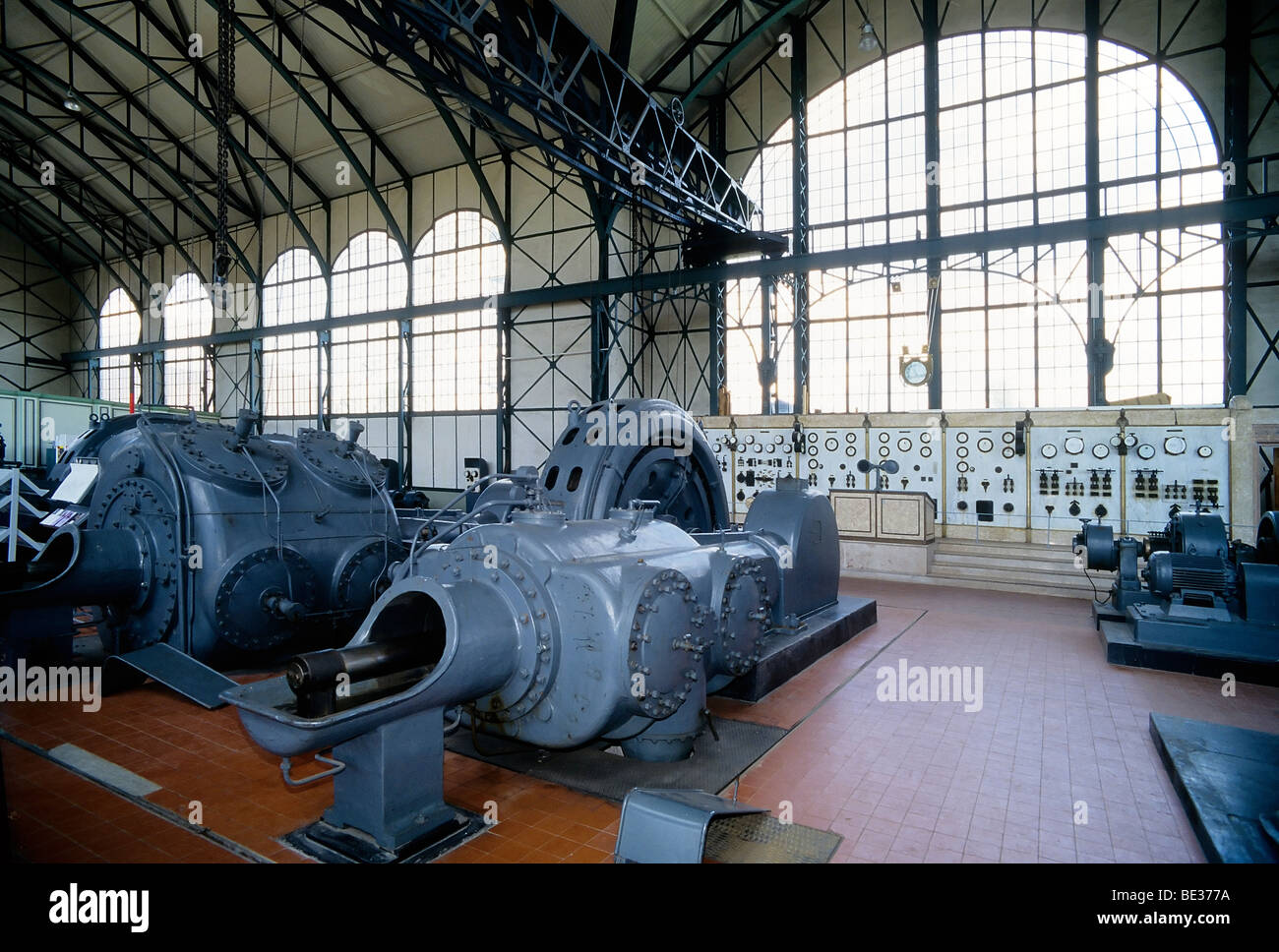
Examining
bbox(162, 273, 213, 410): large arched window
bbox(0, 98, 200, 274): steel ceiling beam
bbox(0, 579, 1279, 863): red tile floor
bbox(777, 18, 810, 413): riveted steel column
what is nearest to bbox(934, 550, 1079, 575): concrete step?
bbox(0, 579, 1279, 863): red tile floor

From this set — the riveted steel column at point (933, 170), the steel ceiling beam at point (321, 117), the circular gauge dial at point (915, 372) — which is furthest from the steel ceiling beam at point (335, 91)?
the circular gauge dial at point (915, 372)

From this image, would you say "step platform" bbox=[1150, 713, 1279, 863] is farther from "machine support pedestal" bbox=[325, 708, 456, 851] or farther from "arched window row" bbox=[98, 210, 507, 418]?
"arched window row" bbox=[98, 210, 507, 418]

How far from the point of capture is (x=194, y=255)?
955 inches

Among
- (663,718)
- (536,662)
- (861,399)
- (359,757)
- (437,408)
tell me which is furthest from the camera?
(437,408)

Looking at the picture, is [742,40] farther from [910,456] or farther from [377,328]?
[377,328]

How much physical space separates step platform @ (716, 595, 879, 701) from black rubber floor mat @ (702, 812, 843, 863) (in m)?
1.83

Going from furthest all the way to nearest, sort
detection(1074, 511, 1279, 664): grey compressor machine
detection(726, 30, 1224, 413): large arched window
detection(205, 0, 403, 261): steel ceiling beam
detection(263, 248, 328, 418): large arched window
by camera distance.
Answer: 1. detection(263, 248, 328, 418): large arched window
2. detection(205, 0, 403, 261): steel ceiling beam
3. detection(726, 30, 1224, 413): large arched window
4. detection(1074, 511, 1279, 664): grey compressor machine

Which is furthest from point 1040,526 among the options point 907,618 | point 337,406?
point 337,406

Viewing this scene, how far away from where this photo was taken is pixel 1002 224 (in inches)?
520

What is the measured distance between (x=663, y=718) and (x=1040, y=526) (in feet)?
27.9

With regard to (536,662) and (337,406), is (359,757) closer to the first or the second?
(536,662)

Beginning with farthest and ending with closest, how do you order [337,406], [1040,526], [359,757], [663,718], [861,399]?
[337,406] < [861,399] < [1040,526] < [663,718] < [359,757]

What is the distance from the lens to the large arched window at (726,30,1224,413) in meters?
12.0

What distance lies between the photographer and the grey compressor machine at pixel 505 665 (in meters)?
2.99
